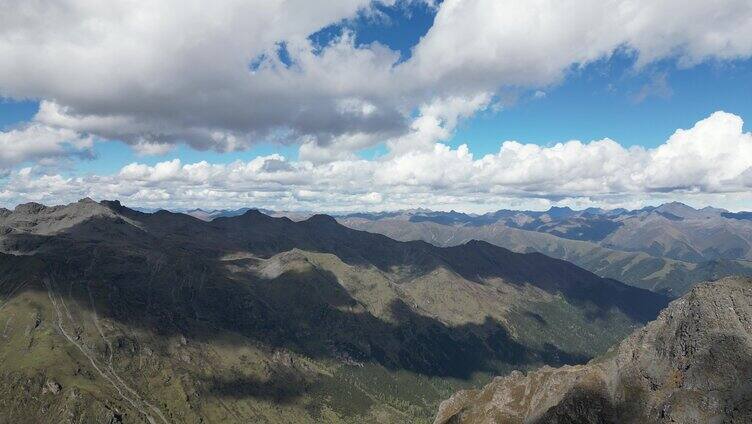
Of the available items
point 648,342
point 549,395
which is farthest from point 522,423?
point 648,342

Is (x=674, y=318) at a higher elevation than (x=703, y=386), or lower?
higher

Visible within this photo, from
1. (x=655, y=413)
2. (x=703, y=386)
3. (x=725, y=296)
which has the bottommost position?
(x=655, y=413)

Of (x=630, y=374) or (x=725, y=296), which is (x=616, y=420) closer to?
(x=630, y=374)

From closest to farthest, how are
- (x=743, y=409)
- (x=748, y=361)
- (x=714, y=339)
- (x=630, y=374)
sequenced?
(x=743, y=409), (x=748, y=361), (x=714, y=339), (x=630, y=374)

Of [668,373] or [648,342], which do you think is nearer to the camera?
[668,373]

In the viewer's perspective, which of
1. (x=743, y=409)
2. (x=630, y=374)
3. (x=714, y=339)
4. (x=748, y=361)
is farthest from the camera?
(x=630, y=374)

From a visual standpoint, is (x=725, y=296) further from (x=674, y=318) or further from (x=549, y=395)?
(x=549, y=395)
